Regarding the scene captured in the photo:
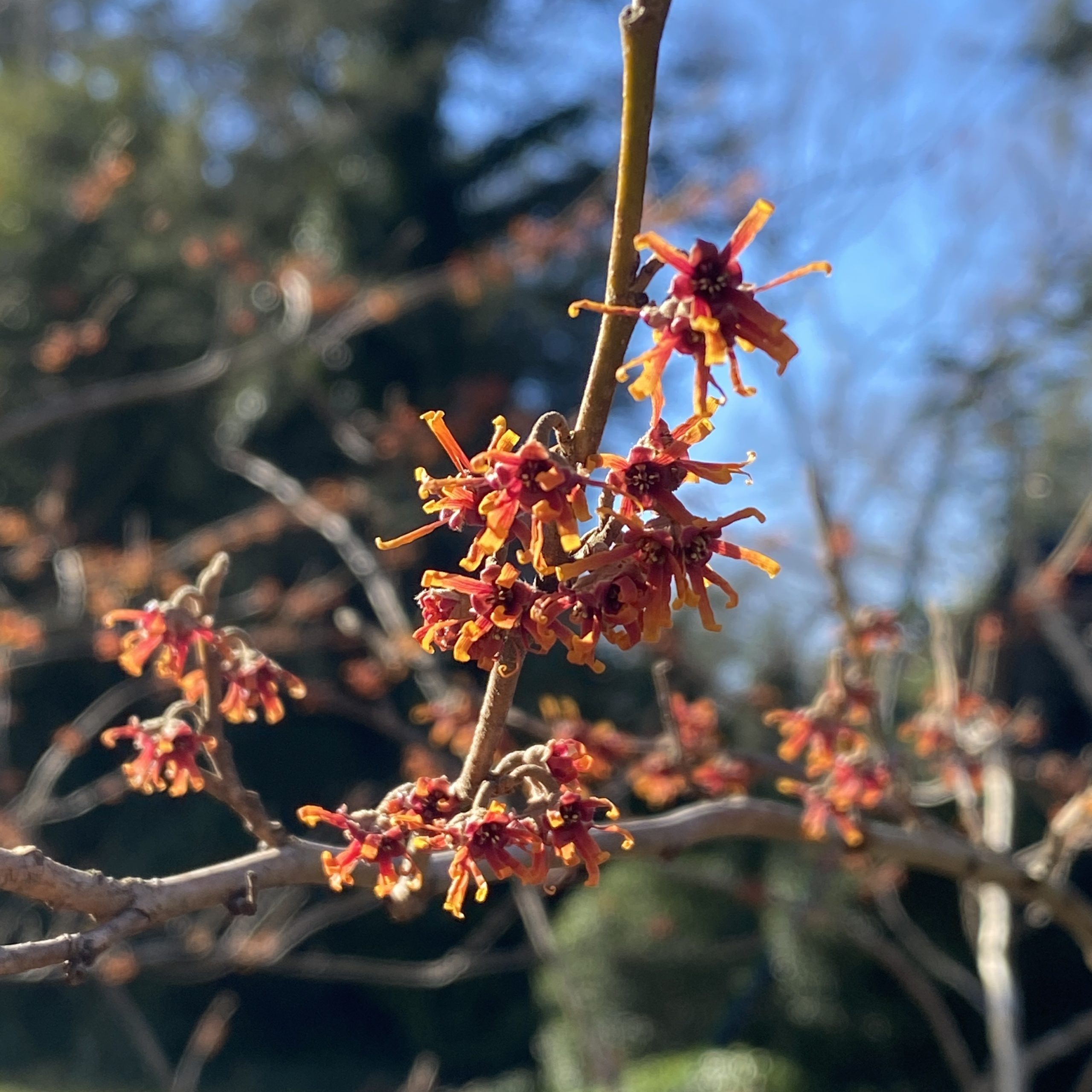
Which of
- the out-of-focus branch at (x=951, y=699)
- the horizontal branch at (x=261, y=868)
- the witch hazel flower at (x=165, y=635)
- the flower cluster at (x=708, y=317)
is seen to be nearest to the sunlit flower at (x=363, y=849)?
the horizontal branch at (x=261, y=868)

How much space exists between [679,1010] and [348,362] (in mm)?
6505

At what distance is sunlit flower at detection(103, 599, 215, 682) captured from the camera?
1.43 metres

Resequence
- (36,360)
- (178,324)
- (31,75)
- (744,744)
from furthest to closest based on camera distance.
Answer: (31,75) < (178,324) < (36,360) < (744,744)

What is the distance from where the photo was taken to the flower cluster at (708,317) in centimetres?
93

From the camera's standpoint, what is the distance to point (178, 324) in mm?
10234

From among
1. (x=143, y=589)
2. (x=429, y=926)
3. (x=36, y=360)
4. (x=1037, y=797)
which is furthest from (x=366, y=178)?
(x=1037, y=797)

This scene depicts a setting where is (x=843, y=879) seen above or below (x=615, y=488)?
above

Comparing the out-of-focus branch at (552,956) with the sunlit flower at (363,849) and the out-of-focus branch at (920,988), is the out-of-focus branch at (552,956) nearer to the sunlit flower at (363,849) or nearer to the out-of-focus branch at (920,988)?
the out-of-focus branch at (920,988)

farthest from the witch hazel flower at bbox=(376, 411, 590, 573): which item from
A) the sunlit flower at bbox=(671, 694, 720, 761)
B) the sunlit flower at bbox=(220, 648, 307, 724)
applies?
the sunlit flower at bbox=(671, 694, 720, 761)

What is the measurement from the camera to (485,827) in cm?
110

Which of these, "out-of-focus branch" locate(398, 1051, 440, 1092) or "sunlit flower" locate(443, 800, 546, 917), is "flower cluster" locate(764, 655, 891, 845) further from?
"out-of-focus branch" locate(398, 1051, 440, 1092)

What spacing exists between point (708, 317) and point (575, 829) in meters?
0.56

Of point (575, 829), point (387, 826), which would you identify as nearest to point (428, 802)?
point (387, 826)

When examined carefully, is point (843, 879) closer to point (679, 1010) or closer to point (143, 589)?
point (679, 1010)
